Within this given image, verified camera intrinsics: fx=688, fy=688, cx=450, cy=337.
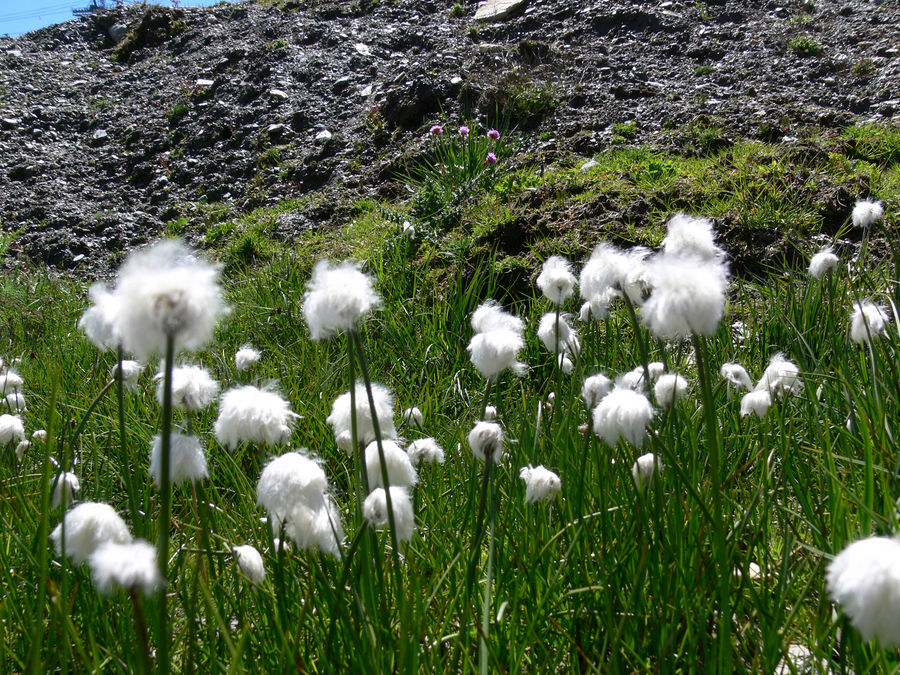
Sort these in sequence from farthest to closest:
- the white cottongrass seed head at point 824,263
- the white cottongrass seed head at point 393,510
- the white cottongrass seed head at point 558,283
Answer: the white cottongrass seed head at point 824,263 → the white cottongrass seed head at point 558,283 → the white cottongrass seed head at point 393,510

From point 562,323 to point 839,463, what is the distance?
92cm

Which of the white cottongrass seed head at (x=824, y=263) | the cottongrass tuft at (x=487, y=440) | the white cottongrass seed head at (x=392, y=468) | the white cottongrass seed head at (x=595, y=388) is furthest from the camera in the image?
the white cottongrass seed head at (x=824, y=263)

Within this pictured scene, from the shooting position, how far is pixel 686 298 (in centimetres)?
108

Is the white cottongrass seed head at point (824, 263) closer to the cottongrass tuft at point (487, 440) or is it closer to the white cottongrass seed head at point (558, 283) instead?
the white cottongrass seed head at point (558, 283)

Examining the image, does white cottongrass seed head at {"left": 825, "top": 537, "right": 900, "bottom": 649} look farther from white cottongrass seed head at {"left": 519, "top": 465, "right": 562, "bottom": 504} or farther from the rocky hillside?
the rocky hillside

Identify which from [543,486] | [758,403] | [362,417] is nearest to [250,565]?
[362,417]

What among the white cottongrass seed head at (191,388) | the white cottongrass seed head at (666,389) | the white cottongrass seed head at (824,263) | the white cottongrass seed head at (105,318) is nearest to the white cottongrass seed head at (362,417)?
the white cottongrass seed head at (191,388)

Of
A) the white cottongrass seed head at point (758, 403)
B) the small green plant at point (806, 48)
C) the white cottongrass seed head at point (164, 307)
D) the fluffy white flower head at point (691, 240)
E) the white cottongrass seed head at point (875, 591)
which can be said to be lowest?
the white cottongrass seed head at point (875, 591)

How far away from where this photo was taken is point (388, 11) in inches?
436

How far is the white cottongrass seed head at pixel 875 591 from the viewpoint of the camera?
83 centimetres

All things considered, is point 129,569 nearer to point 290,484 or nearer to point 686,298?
point 290,484

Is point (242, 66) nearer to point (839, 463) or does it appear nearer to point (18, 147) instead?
point (18, 147)

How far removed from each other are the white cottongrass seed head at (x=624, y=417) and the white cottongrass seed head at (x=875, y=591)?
528mm

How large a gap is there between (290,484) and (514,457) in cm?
117
